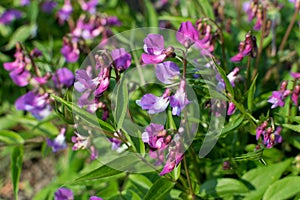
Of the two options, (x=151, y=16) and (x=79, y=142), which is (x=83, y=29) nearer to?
(x=151, y=16)

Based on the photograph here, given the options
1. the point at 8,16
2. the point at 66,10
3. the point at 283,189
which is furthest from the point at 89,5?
the point at 283,189

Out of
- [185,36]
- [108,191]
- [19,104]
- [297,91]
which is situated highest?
[185,36]

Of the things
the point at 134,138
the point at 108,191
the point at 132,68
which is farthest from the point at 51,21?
the point at 134,138

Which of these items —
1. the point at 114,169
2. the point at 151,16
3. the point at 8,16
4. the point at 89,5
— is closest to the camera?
the point at 114,169

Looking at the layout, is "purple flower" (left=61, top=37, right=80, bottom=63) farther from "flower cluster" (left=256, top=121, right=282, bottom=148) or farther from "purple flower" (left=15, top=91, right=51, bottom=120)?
"flower cluster" (left=256, top=121, right=282, bottom=148)

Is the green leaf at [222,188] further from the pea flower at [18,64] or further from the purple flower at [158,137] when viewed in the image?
the pea flower at [18,64]

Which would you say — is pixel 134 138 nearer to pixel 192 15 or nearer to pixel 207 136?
pixel 207 136
